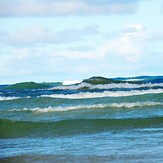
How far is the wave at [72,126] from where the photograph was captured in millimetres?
15328

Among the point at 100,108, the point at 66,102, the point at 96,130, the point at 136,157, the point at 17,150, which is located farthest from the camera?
the point at 66,102

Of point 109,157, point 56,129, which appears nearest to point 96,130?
point 56,129

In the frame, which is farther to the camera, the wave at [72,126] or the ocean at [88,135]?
the wave at [72,126]

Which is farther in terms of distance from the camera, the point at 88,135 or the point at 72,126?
the point at 72,126

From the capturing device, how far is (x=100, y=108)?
2197 centimetres

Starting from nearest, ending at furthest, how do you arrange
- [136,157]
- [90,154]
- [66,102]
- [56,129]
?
1. [136,157]
2. [90,154]
3. [56,129]
4. [66,102]

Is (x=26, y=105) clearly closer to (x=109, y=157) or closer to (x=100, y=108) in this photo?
(x=100, y=108)

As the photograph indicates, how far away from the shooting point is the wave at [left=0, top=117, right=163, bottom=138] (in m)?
15.3

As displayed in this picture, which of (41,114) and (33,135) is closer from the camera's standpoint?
(33,135)

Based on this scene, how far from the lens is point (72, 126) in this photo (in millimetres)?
16594

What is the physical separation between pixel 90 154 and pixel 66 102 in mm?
18495

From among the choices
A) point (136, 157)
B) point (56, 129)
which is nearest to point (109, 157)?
point (136, 157)

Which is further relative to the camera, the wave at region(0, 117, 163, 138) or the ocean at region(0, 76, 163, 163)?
the wave at region(0, 117, 163, 138)

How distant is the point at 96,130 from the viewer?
598 inches
